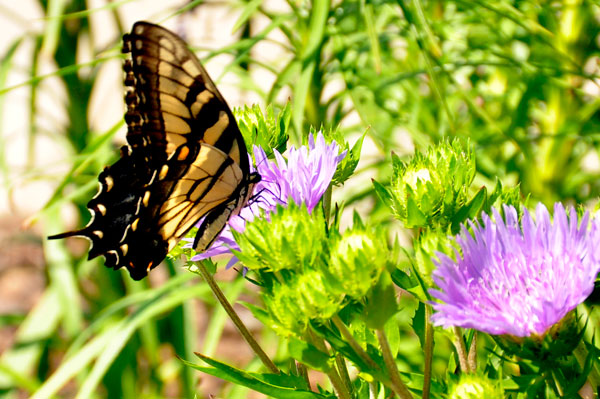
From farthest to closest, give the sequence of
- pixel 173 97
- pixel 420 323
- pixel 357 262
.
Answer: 1. pixel 173 97
2. pixel 420 323
3. pixel 357 262

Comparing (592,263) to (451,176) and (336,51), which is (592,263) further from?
(336,51)

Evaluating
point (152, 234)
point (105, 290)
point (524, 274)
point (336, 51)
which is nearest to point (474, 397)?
point (524, 274)

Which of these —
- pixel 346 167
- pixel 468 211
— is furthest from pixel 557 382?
pixel 346 167

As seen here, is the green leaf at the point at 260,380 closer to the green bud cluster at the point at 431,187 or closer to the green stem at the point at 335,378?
the green stem at the point at 335,378

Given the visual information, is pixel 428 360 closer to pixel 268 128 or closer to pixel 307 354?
pixel 307 354

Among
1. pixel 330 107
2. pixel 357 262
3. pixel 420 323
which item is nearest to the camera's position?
pixel 357 262
